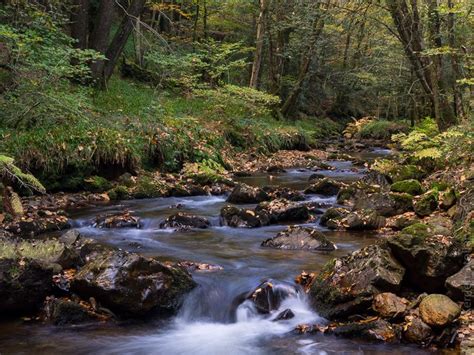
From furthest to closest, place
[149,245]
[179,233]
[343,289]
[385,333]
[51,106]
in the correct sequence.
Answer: [51,106] < [179,233] < [149,245] < [343,289] < [385,333]

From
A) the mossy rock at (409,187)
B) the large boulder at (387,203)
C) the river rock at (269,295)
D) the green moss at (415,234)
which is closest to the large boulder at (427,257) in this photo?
the green moss at (415,234)

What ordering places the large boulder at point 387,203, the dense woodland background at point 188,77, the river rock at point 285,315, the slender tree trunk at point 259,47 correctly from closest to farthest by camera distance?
the river rock at point 285,315
the large boulder at point 387,203
the dense woodland background at point 188,77
the slender tree trunk at point 259,47

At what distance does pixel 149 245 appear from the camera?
8.48 m

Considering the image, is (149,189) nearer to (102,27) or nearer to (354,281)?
(102,27)

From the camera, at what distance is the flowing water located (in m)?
5.38

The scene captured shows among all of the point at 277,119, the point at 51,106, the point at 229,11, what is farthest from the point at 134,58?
the point at 51,106

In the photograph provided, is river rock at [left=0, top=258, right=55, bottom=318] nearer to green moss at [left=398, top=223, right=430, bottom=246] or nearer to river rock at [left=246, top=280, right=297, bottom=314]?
river rock at [left=246, top=280, right=297, bottom=314]

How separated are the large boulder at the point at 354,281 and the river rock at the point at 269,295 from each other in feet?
1.16

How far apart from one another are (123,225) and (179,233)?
121 cm

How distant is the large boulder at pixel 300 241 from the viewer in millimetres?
8172

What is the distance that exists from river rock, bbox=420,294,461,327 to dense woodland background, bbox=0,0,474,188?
6576 mm

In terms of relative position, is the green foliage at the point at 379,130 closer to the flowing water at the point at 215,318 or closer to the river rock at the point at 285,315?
the flowing water at the point at 215,318

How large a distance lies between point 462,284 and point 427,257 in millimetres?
586

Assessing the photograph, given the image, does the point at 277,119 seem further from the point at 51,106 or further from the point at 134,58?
the point at 51,106
